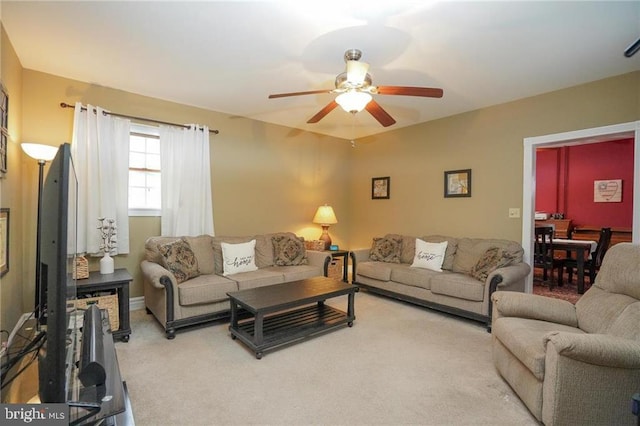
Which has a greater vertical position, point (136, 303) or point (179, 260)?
point (179, 260)

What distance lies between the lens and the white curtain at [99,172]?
325 centimetres

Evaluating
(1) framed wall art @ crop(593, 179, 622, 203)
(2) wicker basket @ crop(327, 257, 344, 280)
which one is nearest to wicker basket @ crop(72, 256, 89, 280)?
(2) wicker basket @ crop(327, 257, 344, 280)

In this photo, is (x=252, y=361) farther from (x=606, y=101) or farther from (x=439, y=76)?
(x=606, y=101)

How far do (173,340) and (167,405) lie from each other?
1021 millimetres

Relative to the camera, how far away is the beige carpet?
1.83 metres

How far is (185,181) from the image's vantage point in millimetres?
3926

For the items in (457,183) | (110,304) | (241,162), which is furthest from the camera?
(241,162)

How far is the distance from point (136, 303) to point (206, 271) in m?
0.94

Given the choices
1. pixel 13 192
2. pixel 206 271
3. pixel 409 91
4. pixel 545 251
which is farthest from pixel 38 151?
pixel 545 251

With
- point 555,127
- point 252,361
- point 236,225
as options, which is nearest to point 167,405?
point 252,361

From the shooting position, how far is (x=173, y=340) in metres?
2.84

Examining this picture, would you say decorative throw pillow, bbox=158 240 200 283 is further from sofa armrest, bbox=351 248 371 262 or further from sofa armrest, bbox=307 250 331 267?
sofa armrest, bbox=351 248 371 262

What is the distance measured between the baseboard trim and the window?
101 centimetres

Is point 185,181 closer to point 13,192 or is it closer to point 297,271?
point 13,192
